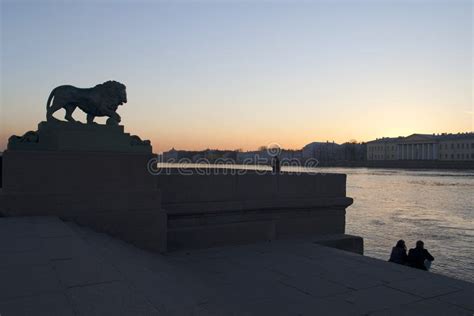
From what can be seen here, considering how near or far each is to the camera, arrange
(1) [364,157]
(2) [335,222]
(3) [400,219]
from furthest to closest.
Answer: (1) [364,157]
(3) [400,219]
(2) [335,222]

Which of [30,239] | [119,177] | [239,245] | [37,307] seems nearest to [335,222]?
[239,245]

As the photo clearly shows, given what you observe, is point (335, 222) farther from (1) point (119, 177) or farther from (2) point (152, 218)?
(1) point (119, 177)

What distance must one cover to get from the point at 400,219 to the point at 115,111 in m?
19.1

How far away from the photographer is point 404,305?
15.4 ft

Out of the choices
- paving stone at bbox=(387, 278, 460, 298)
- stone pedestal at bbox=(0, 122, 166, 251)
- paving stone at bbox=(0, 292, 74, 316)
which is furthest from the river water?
paving stone at bbox=(0, 292, 74, 316)

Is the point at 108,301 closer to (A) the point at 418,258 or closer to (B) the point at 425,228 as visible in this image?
(A) the point at 418,258

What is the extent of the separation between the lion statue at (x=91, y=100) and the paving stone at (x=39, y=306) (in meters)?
4.80

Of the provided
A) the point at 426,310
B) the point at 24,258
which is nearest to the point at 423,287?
the point at 426,310

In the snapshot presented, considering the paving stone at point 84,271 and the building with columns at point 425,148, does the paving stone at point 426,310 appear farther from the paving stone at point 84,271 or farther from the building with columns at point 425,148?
the building with columns at point 425,148

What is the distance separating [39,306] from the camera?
2773 mm

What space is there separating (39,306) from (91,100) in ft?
17.0

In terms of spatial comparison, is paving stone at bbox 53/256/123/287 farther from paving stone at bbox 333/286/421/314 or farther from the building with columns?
the building with columns

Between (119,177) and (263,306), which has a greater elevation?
(119,177)

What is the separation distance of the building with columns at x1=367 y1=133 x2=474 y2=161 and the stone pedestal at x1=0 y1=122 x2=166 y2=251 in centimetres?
12346
